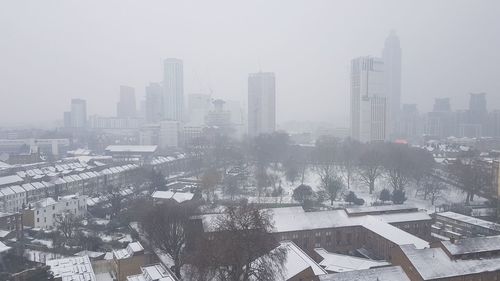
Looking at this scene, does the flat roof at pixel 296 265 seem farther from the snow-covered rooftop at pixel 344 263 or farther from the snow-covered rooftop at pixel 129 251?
the snow-covered rooftop at pixel 129 251

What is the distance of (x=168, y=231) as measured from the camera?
520 inches

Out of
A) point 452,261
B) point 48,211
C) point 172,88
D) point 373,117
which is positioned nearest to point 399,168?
point 452,261

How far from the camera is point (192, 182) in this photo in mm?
30125

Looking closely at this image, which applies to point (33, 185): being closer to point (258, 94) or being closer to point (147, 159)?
point (147, 159)

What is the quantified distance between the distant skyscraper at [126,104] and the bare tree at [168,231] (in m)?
88.7

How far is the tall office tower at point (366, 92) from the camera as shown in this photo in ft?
164

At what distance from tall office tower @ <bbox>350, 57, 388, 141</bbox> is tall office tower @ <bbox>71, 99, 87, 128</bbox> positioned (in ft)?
193

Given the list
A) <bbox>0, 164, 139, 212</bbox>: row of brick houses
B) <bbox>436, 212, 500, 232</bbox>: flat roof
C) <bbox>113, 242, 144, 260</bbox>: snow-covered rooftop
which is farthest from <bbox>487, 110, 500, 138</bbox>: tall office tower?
<bbox>113, 242, 144, 260</bbox>: snow-covered rooftop

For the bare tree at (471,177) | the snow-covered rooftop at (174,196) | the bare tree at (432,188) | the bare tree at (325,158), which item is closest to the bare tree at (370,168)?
the bare tree at (325,158)

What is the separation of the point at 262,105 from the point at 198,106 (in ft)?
75.6

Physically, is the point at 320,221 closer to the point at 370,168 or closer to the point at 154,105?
the point at 370,168

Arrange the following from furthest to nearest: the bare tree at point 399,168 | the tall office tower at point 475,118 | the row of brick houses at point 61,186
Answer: the tall office tower at point 475,118 < the bare tree at point 399,168 < the row of brick houses at point 61,186

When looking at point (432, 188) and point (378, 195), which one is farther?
point (378, 195)

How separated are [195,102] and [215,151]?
49662 millimetres
